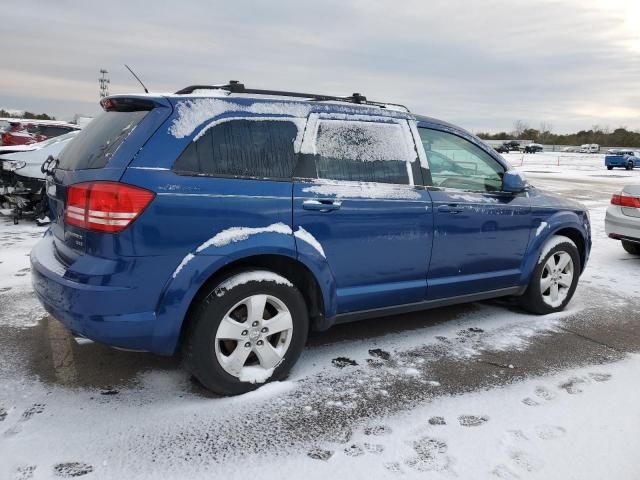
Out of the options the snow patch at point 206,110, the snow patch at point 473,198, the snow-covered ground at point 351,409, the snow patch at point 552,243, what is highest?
the snow patch at point 206,110

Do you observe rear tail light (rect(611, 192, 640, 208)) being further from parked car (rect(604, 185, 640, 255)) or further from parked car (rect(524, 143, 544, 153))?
parked car (rect(524, 143, 544, 153))

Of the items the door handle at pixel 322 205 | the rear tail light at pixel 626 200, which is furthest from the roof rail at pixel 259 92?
the rear tail light at pixel 626 200

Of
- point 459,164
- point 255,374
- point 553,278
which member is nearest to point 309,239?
point 255,374

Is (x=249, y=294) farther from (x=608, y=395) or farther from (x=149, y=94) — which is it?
(x=608, y=395)

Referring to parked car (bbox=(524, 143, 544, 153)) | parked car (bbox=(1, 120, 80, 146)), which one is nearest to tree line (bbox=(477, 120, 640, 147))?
parked car (bbox=(524, 143, 544, 153))

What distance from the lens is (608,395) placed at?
330cm

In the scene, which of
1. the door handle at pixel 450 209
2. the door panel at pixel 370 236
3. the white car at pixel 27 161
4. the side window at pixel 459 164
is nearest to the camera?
the door panel at pixel 370 236

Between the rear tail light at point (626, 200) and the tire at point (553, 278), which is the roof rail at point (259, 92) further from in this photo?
the rear tail light at point (626, 200)

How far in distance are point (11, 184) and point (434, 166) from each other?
7.61 metres

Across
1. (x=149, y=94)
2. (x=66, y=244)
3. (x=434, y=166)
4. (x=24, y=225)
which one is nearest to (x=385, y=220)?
(x=434, y=166)

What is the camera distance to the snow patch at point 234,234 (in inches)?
112

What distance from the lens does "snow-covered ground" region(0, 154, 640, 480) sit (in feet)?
8.17

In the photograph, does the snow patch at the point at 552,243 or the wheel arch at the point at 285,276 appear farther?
the snow patch at the point at 552,243

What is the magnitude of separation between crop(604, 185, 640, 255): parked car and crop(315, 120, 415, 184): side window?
4937 mm
